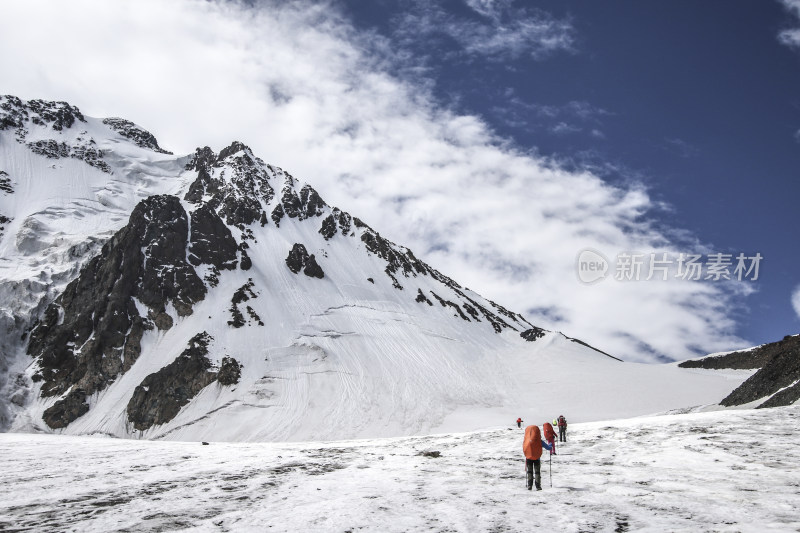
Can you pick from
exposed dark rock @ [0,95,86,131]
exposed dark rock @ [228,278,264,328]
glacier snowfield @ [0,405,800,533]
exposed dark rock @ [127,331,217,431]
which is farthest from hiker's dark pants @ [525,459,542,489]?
exposed dark rock @ [0,95,86,131]

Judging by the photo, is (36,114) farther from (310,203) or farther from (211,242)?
(211,242)

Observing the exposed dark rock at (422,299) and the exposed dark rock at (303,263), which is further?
the exposed dark rock at (422,299)

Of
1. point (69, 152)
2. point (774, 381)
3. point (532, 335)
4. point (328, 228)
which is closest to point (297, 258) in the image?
point (328, 228)

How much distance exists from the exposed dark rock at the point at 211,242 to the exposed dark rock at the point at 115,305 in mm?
2332

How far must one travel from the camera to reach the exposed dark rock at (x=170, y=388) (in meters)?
59.1

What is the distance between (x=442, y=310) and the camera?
103000 mm

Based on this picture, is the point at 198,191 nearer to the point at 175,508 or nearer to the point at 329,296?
the point at 329,296

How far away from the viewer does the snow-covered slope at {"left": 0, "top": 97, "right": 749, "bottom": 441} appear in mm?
59719

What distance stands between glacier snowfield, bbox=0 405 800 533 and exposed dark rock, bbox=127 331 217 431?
4097cm

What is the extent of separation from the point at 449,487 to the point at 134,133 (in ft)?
624

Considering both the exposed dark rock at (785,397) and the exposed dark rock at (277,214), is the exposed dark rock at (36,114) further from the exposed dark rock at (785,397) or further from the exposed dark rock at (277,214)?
the exposed dark rock at (785,397)

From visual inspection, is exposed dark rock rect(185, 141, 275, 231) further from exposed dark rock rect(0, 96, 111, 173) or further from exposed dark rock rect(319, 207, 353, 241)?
exposed dark rock rect(0, 96, 111, 173)

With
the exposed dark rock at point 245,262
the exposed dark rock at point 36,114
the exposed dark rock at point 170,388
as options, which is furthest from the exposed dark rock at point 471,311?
the exposed dark rock at point 36,114

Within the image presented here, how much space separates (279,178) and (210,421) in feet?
276
